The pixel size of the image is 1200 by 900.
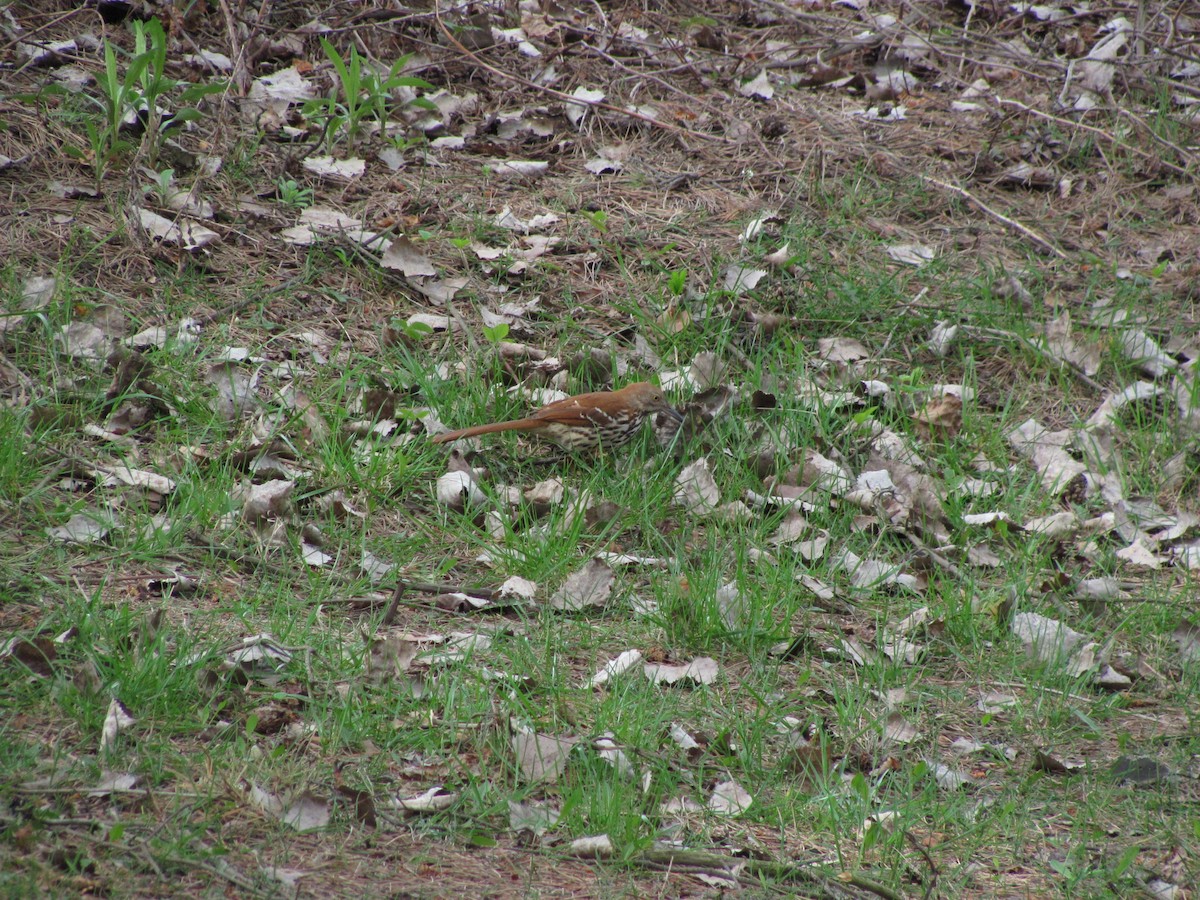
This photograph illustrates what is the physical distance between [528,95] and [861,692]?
4466mm

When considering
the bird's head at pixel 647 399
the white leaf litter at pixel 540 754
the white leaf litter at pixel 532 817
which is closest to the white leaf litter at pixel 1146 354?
the bird's head at pixel 647 399

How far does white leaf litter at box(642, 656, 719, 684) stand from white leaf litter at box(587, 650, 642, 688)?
0.04 metres

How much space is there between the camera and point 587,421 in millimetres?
4367

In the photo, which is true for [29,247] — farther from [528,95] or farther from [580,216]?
[528,95]

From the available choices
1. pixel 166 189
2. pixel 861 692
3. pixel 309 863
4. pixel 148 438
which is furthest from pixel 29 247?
pixel 861 692

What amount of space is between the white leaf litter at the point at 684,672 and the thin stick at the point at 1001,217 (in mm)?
3548

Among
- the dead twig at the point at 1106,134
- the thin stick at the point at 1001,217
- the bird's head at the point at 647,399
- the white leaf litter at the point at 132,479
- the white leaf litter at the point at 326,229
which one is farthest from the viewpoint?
the dead twig at the point at 1106,134

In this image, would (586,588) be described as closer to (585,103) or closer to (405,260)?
(405,260)

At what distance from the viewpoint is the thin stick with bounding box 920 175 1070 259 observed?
592 cm

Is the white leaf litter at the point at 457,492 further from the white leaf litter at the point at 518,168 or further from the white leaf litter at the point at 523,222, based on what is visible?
the white leaf litter at the point at 518,168

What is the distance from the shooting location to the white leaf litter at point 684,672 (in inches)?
132

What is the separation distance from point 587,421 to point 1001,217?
9.71ft

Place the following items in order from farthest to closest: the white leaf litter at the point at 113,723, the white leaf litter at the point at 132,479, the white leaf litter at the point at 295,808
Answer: the white leaf litter at the point at 132,479
the white leaf litter at the point at 113,723
the white leaf litter at the point at 295,808

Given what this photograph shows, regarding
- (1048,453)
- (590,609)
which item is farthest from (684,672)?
(1048,453)
